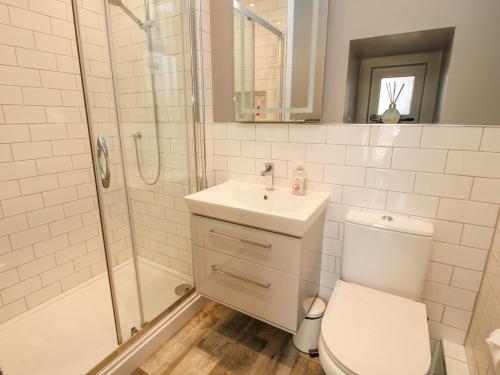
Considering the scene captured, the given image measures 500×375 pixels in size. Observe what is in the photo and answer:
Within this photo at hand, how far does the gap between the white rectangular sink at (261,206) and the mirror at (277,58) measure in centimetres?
42

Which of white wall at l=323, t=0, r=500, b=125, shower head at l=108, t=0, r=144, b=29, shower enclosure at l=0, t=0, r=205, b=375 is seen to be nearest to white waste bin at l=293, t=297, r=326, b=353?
shower enclosure at l=0, t=0, r=205, b=375

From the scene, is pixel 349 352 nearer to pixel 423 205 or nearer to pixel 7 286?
pixel 423 205

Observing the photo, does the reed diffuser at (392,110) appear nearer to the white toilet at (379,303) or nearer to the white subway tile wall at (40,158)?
the white toilet at (379,303)

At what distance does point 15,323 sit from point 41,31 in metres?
1.83

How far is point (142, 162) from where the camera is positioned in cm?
164

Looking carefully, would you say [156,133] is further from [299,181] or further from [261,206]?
[299,181]

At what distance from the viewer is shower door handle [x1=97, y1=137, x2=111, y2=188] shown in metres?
1.19

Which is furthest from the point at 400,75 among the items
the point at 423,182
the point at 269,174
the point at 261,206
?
the point at 261,206

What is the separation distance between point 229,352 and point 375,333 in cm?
85

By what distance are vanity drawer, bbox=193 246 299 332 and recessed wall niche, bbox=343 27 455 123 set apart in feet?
2.89

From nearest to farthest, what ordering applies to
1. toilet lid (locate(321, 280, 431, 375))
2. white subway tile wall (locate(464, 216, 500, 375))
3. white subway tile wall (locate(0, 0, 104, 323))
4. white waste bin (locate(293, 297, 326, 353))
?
1. toilet lid (locate(321, 280, 431, 375))
2. white subway tile wall (locate(464, 216, 500, 375))
3. white waste bin (locate(293, 297, 326, 353))
4. white subway tile wall (locate(0, 0, 104, 323))

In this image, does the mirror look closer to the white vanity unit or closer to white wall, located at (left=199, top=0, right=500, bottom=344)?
white wall, located at (left=199, top=0, right=500, bottom=344)

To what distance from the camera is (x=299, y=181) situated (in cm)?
A: 145

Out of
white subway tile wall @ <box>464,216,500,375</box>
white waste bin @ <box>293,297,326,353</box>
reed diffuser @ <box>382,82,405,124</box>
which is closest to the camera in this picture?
white subway tile wall @ <box>464,216,500,375</box>
